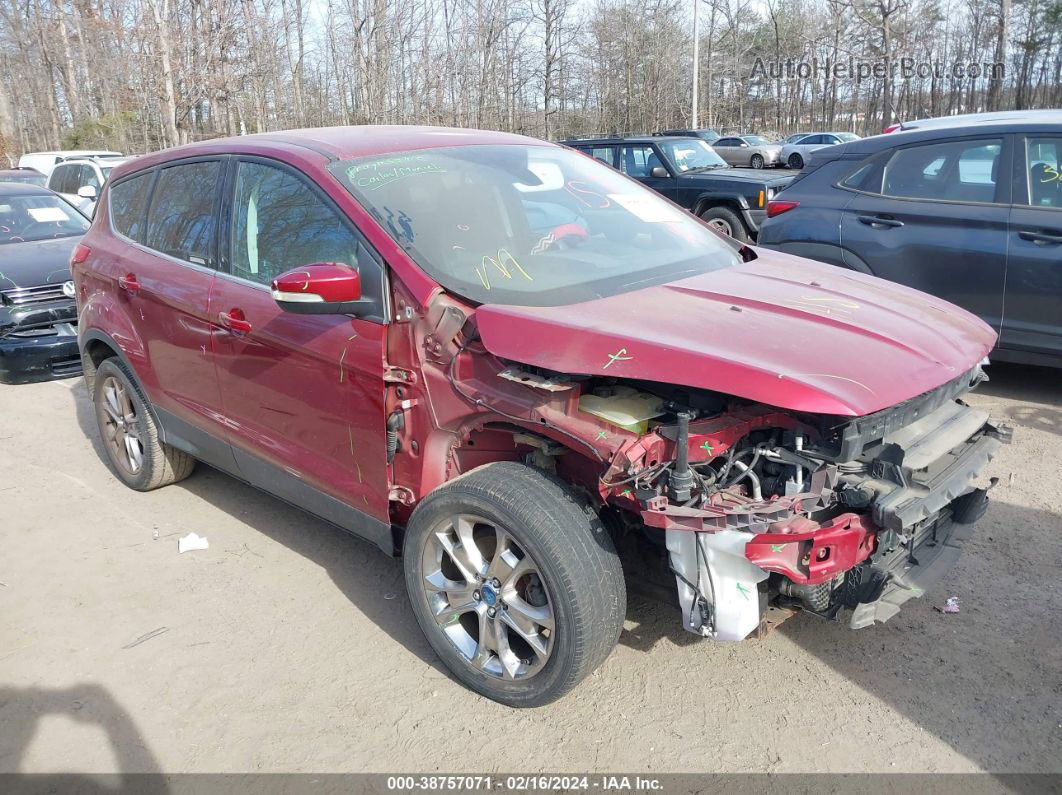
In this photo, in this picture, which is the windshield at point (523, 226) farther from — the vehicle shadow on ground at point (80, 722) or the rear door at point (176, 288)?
the vehicle shadow on ground at point (80, 722)

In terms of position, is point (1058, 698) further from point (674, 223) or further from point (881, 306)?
point (674, 223)

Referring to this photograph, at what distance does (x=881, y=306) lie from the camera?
3016 mm

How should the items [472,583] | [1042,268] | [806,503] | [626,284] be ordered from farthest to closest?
[1042,268] → [626,284] → [472,583] → [806,503]

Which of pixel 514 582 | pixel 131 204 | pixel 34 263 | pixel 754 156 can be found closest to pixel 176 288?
pixel 131 204

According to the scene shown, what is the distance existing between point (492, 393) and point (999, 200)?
4.17m

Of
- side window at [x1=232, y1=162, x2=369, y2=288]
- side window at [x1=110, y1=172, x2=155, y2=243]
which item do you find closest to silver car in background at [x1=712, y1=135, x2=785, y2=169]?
side window at [x1=110, y1=172, x2=155, y2=243]

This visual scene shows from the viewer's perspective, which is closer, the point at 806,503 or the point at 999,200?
the point at 806,503

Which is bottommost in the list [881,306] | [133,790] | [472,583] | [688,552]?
[133,790]

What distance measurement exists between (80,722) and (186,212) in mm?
2301

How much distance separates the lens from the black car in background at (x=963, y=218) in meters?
5.12

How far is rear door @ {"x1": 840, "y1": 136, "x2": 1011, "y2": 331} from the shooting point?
17.4 ft

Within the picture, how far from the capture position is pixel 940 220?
5.48m

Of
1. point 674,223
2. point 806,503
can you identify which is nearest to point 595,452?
point 806,503

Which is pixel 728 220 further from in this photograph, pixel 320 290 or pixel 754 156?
pixel 754 156
